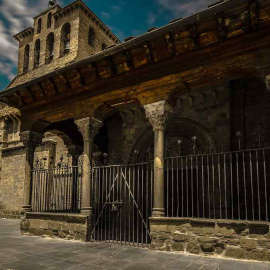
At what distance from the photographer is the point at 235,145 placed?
8.02 metres

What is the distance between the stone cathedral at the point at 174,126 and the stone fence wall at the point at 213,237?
17 mm

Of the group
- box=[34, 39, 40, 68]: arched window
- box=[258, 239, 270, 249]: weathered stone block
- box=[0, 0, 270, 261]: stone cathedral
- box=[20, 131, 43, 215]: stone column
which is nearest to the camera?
box=[258, 239, 270, 249]: weathered stone block

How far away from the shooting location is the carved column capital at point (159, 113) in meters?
6.05

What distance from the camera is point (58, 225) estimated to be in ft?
23.7

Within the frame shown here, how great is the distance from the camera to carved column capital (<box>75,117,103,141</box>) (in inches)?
282

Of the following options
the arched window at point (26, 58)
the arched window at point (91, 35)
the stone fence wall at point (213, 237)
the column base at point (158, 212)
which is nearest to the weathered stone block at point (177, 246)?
the stone fence wall at point (213, 237)

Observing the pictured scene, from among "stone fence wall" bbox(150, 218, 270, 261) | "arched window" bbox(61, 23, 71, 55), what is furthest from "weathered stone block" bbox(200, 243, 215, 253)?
"arched window" bbox(61, 23, 71, 55)

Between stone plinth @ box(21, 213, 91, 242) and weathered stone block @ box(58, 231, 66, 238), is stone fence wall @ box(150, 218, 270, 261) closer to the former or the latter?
stone plinth @ box(21, 213, 91, 242)

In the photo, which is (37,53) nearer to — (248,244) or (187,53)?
(187,53)

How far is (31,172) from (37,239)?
220cm

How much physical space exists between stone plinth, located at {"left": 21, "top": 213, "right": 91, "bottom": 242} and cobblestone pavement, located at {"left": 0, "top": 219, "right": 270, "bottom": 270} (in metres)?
0.61

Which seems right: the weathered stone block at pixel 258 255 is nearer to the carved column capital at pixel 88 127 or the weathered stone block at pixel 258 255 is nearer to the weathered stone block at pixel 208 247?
the weathered stone block at pixel 208 247

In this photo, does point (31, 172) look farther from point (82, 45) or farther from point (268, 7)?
point (82, 45)

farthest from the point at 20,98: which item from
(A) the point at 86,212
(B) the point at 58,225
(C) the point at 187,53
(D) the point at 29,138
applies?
(C) the point at 187,53
